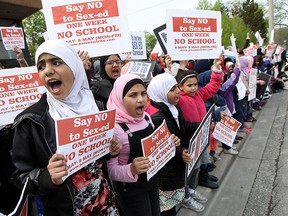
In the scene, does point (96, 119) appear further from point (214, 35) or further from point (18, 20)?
point (18, 20)

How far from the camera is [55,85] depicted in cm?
130

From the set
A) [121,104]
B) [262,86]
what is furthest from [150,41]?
[121,104]

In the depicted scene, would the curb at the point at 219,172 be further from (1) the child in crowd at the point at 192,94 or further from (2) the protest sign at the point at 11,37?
(2) the protest sign at the point at 11,37

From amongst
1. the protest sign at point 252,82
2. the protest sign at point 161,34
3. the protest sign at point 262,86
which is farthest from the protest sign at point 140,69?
the protest sign at point 262,86

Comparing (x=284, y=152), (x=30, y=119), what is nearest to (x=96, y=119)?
(x=30, y=119)

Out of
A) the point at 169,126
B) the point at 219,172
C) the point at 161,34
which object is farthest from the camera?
the point at 161,34

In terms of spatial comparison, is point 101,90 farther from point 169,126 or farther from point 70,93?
point 70,93

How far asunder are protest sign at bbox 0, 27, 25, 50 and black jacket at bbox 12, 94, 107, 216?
2099mm

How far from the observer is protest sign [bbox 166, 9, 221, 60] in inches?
117

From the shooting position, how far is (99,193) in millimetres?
1438

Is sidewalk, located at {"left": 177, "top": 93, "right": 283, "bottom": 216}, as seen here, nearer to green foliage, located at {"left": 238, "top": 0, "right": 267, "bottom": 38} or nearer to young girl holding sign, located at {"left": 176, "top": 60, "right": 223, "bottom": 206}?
young girl holding sign, located at {"left": 176, "top": 60, "right": 223, "bottom": 206}

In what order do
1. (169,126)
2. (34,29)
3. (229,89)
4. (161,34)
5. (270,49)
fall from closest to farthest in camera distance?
(169,126)
(161,34)
(229,89)
(270,49)
(34,29)

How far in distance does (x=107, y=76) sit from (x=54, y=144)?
1641mm

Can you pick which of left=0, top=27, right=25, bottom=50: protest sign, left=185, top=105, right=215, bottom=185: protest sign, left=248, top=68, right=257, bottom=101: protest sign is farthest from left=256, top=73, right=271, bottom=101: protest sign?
left=0, top=27, right=25, bottom=50: protest sign
